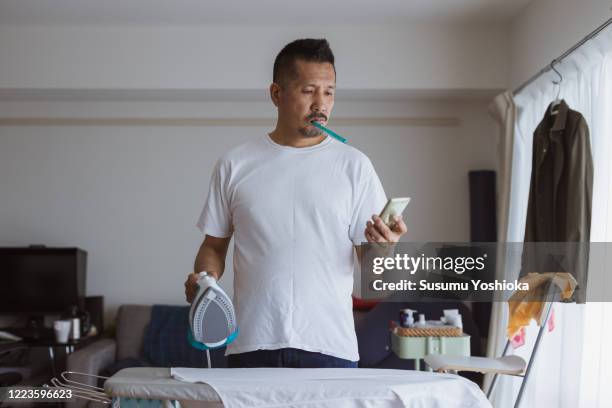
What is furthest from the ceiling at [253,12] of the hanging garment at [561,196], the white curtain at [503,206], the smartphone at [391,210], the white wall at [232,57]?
the smartphone at [391,210]

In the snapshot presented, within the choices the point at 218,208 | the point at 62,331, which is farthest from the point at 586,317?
the point at 62,331

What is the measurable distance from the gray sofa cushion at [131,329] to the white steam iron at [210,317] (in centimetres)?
282

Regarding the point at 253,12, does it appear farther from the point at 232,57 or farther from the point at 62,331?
the point at 62,331

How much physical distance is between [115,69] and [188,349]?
1.82 meters

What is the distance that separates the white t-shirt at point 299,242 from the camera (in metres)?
1.44

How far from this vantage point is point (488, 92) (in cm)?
411

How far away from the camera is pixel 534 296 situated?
2.45 meters

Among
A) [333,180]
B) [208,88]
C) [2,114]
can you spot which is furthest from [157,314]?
[333,180]

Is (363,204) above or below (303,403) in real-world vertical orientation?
above

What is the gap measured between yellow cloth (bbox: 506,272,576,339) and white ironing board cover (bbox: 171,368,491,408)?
1077mm

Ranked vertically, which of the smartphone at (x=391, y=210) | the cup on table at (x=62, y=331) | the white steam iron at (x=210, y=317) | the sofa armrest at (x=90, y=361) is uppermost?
the smartphone at (x=391, y=210)

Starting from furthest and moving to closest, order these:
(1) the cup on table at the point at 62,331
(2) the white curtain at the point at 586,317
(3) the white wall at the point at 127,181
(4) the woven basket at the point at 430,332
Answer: (3) the white wall at the point at 127,181 → (1) the cup on table at the point at 62,331 → (4) the woven basket at the point at 430,332 → (2) the white curtain at the point at 586,317

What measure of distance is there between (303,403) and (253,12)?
9.69 feet

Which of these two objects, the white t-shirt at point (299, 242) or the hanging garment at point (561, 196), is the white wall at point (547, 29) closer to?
the hanging garment at point (561, 196)
